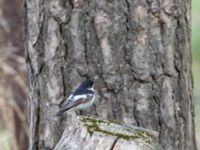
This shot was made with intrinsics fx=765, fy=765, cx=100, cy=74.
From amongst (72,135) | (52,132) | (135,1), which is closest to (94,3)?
(135,1)

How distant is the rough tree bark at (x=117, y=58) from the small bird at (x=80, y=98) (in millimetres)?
42

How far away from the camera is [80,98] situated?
14.4ft

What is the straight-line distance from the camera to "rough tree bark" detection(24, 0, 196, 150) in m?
4.30

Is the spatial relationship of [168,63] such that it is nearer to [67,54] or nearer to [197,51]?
[67,54]

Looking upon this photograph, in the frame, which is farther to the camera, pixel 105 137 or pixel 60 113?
pixel 60 113

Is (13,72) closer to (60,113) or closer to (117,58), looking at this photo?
(60,113)

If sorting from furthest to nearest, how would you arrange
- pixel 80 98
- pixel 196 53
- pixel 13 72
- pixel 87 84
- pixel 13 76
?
1. pixel 13 76
2. pixel 13 72
3. pixel 196 53
4. pixel 80 98
5. pixel 87 84

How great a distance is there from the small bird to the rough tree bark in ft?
0.14

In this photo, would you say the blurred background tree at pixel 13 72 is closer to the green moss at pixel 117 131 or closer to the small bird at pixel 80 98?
the small bird at pixel 80 98

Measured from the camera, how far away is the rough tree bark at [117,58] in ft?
14.1

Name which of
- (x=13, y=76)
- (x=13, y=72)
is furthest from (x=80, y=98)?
(x=13, y=76)

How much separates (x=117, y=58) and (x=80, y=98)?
1.05ft

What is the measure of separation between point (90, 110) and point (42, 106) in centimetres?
28

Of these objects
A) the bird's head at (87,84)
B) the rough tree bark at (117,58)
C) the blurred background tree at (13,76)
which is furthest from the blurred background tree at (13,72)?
the bird's head at (87,84)
